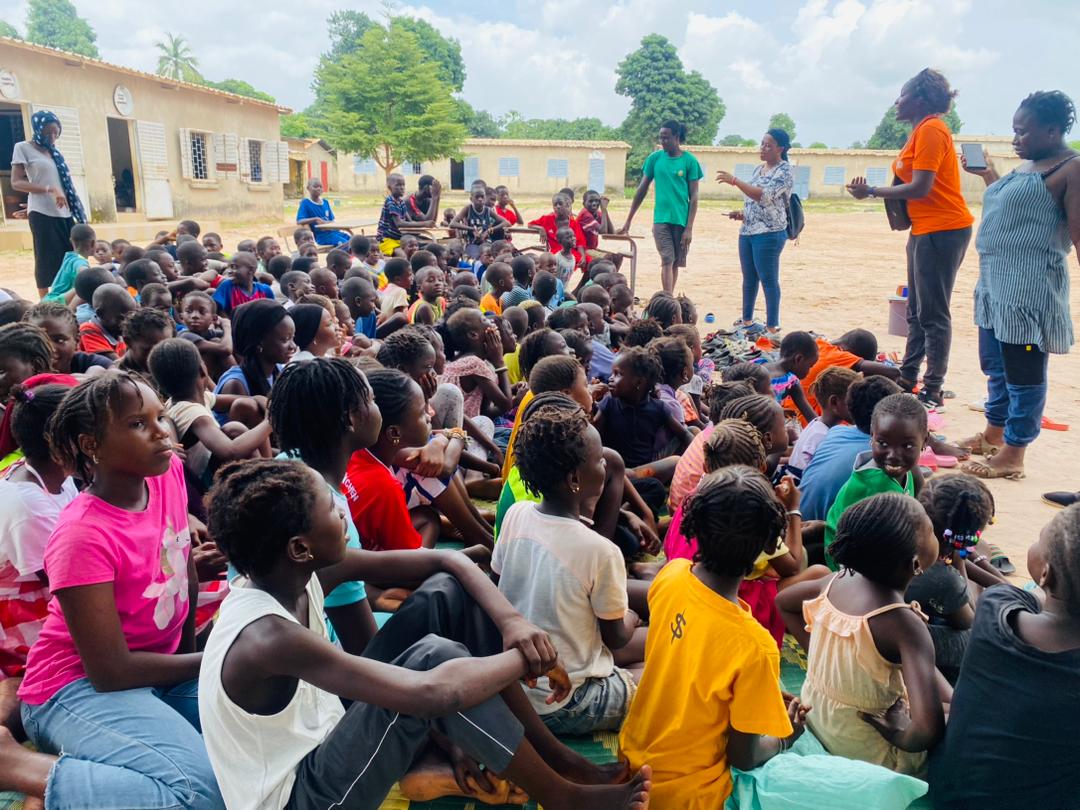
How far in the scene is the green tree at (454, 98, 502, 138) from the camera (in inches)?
1809

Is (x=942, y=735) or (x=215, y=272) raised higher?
(x=215, y=272)

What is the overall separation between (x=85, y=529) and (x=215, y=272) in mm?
5644

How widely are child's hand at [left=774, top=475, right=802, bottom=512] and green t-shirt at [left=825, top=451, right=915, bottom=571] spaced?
196 mm

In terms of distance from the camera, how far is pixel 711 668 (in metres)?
1.82

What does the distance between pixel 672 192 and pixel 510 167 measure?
85.5ft

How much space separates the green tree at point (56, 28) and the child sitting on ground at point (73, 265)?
62.6 m

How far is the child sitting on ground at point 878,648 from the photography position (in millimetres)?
1960

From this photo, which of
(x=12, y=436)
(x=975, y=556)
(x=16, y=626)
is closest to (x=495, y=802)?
(x=16, y=626)

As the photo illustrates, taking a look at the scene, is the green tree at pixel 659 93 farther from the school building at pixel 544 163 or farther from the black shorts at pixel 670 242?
the black shorts at pixel 670 242

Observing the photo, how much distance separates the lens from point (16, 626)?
85.0 inches

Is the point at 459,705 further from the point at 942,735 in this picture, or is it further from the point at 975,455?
the point at 975,455

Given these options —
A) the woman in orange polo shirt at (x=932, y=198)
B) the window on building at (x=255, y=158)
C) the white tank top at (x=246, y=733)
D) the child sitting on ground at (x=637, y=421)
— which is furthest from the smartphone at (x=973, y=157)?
the window on building at (x=255, y=158)

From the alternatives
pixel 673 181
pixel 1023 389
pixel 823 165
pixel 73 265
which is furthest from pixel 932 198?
pixel 823 165

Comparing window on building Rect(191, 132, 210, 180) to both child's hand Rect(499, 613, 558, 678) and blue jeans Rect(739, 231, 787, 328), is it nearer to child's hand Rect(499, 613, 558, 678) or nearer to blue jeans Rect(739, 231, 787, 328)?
blue jeans Rect(739, 231, 787, 328)
